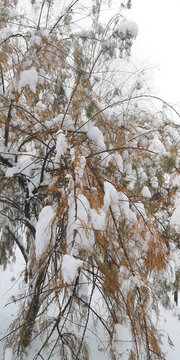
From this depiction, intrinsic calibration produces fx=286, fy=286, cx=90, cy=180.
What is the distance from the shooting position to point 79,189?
3.28 feet

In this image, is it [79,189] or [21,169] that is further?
[21,169]

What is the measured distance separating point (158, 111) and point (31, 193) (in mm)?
1126

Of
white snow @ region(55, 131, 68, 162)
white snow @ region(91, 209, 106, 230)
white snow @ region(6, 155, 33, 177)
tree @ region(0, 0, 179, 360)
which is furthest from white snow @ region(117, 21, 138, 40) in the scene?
white snow @ region(91, 209, 106, 230)

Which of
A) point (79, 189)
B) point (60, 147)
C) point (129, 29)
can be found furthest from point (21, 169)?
point (129, 29)

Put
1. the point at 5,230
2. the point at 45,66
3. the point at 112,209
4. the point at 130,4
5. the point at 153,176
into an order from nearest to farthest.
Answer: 1. the point at 112,209
2. the point at 45,66
3. the point at 153,176
4. the point at 5,230
5. the point at 130,4

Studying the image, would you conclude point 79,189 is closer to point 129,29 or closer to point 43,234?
point 43,234

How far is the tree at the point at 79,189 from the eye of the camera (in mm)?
946

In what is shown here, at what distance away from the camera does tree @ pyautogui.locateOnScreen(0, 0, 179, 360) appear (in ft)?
3.10

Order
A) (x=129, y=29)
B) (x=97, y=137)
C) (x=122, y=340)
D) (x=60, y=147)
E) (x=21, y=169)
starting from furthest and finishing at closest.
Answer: (x=129, y=29) < (x=21, y=169) < (x=97, y=137) < (x=60, y=147) < (x=122, y=340)

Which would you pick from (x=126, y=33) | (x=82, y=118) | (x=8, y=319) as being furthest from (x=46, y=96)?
(x=8, y=319)

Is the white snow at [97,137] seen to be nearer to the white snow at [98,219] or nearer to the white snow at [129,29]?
the white snow at [98,219]

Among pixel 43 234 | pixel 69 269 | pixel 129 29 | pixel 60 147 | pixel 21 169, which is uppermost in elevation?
pixel 129 29

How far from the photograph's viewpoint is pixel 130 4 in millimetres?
3688

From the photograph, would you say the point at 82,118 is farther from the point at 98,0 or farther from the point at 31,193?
the point at 98,0
